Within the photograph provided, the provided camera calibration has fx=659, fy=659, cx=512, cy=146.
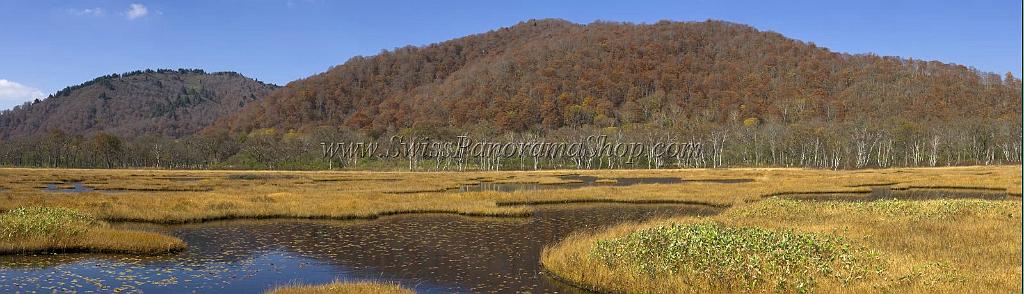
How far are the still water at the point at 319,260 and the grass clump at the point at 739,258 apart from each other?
2684mm

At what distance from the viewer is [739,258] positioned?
61.6ft

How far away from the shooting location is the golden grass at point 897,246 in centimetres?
1747

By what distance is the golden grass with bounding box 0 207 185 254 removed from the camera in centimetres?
2542

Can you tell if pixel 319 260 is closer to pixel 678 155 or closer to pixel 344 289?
pixel 344 289

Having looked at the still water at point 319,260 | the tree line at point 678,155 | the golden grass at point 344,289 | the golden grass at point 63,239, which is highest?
the tree line at point 678,155

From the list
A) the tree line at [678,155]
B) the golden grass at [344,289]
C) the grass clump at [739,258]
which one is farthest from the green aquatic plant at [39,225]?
the tree line at [678,155]

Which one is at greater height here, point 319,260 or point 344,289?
point 344,289

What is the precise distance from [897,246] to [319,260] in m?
21.6

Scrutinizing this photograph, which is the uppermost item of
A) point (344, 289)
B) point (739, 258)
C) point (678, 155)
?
point (678, 155)

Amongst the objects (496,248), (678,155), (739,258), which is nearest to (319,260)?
(496,248)

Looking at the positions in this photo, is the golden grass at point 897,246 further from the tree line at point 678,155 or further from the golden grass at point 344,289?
the tree line at point 678,155

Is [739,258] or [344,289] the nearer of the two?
[344,289]

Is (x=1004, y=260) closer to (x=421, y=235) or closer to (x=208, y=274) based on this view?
(x=421, y=235)

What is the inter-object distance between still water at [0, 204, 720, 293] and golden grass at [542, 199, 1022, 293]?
167 cm
